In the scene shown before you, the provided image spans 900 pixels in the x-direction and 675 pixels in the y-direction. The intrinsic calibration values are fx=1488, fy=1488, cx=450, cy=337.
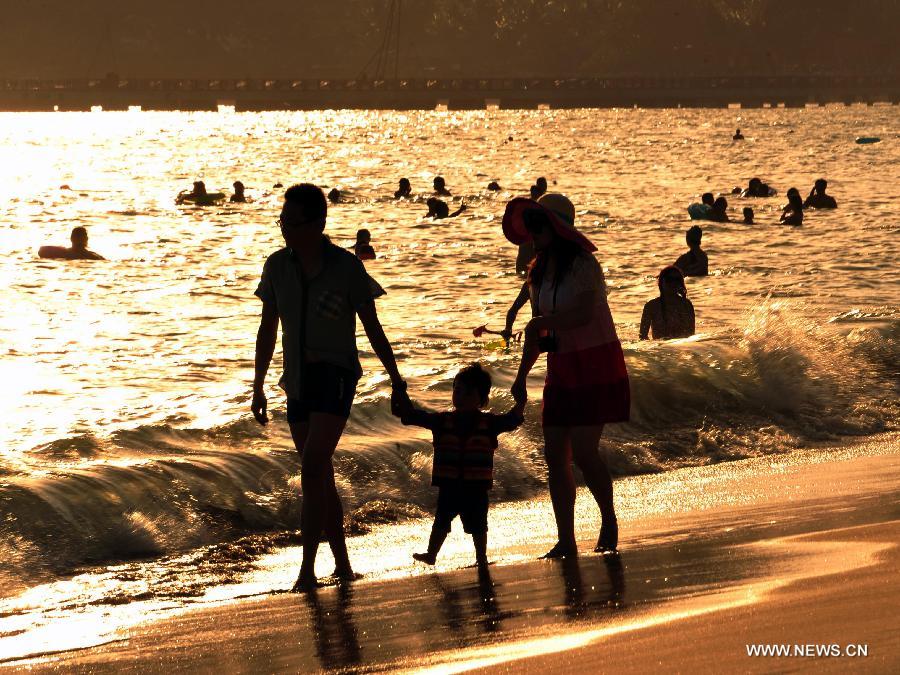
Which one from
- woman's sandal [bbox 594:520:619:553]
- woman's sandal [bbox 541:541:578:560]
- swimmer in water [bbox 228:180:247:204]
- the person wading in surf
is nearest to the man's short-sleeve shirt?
the person wading in surf

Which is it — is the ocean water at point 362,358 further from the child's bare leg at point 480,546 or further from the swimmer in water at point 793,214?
the child's bare leg at point 480,546

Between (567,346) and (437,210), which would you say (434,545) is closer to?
(567,346)

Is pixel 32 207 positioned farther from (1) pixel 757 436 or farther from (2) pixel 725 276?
(1) pixel 757 436

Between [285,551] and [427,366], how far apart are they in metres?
7.79

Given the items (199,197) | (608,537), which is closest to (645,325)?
(608,537)

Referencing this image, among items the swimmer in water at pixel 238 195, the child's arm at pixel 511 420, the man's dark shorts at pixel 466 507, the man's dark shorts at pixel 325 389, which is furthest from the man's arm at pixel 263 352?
the swimmer in water at pixel 238 195

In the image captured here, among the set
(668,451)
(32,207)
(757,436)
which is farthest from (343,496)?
Answer: (32,207)

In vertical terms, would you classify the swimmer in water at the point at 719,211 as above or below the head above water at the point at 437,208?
below

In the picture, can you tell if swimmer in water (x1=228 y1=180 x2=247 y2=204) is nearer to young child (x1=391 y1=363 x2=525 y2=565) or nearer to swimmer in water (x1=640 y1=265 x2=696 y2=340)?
swimmer in water (x1=640 y1=265 x2=696 y2=340)

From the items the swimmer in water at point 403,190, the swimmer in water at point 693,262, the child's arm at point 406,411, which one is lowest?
the swimmer in water at point 693,262

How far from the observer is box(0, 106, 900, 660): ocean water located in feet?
28.5

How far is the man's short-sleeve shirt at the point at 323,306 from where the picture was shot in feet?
20.6

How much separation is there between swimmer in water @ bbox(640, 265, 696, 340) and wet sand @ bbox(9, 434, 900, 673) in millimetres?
6825

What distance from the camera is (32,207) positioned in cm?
4616
